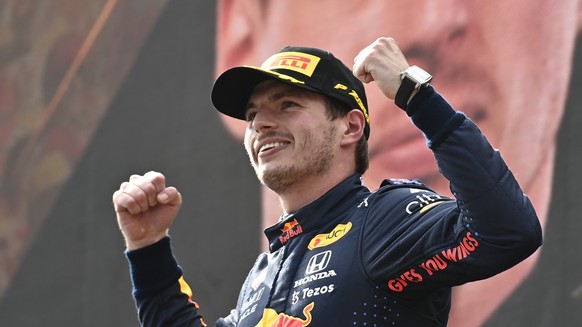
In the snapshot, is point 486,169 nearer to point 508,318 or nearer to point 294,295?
point 294,295

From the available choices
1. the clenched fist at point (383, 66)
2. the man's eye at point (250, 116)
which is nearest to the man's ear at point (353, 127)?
the man's eye at point (250, 116)

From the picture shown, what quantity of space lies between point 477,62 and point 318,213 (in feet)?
6.35

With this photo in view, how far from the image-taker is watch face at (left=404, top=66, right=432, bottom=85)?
2304 mm

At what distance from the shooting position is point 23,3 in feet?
25.5

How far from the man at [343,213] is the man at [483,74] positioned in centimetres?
134

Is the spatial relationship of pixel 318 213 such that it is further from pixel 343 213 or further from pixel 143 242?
pixel 143 242

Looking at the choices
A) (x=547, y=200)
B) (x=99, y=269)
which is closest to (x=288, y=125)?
(x=547, y=200)

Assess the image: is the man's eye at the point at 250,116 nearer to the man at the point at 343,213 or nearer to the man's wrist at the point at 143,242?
the man at the point at 343,213

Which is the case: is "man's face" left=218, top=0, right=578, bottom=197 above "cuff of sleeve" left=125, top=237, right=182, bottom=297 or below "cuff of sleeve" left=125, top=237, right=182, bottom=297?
above

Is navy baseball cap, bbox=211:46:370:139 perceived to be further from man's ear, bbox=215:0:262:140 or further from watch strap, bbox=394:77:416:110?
man's ear, bbox=215:0:262:140

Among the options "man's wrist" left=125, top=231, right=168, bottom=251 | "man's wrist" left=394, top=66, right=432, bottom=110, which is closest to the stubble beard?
"man's wrist" left=125, top=231, right=168, bottom=251

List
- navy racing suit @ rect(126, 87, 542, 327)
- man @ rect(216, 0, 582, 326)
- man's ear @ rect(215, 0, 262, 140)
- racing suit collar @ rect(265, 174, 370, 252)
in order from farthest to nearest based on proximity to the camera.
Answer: man's ear @ rect(215, 0, 262, 140) → man @ rect(216, 0, 582, 326) → racing suit collar @ rect(265, 174, 370, 252) → navy racing suit @ rect(126, 87, 542, 327)

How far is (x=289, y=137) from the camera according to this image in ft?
9.22

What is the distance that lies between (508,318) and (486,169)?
6.73 feet
